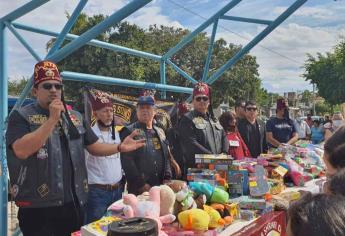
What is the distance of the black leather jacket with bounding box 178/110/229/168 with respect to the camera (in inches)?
147

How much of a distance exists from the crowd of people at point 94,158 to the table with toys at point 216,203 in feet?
1.29

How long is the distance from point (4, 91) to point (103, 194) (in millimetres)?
1153

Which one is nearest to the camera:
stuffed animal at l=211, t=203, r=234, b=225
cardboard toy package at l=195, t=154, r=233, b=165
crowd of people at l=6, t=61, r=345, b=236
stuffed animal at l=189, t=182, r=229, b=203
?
crowd of people at l=6, t=61, r=345, b=236

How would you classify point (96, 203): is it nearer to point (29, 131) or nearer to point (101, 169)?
point (101, 169)

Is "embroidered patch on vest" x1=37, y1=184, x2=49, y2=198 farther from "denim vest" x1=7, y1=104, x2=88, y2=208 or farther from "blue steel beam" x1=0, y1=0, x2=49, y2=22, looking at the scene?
"blue steel beam" x1=0, y1=0, x2=49, y2=22

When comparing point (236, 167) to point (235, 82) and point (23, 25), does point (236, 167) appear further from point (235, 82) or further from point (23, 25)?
point (235, 82)

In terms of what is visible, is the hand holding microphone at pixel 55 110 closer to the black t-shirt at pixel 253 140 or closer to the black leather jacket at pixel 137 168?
the black leather jacket at pixel 137 168

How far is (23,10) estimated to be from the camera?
3.18 meters

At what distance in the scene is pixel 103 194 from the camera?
124 inches

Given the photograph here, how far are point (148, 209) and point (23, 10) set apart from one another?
82.9 inches

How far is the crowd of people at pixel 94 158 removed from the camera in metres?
1.78

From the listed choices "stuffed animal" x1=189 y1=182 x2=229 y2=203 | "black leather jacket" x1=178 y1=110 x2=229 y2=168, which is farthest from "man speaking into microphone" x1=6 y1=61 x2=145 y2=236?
"black leather jacket" x1=178 y1=110 x2=229 y2=168

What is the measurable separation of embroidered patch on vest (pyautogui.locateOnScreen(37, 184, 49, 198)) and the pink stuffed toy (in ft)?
1.70

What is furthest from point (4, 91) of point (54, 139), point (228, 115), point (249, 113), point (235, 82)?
point (235, 82)
